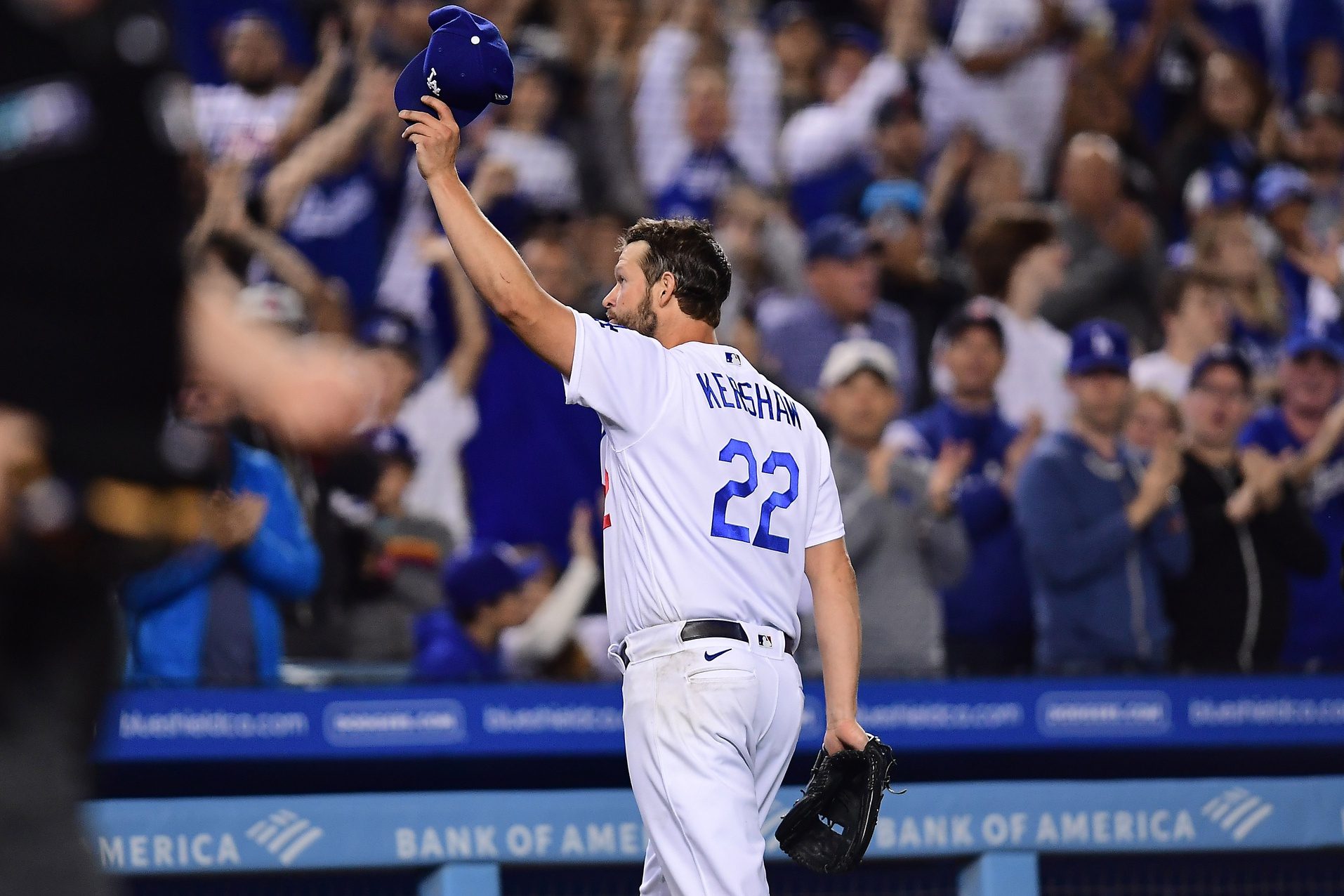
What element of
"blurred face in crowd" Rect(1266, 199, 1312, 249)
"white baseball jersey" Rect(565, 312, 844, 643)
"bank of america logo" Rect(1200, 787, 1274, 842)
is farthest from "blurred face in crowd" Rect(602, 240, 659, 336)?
"blurred face in crowd" Rect(1266, 199, 1312, 249)

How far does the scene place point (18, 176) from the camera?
2.01 m

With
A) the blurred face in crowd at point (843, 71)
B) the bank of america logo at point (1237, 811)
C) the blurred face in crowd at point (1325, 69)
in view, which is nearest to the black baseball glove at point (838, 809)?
the bank of america logo at point (1237, 811)

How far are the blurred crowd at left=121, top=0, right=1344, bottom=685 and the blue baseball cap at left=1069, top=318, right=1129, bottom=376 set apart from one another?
0.05 feet

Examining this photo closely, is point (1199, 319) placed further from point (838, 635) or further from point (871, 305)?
point (838, 635)

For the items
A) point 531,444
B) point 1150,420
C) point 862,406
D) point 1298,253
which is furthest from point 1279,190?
point 531,444

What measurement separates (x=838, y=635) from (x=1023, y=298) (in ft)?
12.8

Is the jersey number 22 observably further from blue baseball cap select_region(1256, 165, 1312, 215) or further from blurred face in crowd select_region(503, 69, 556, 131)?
blue baseball cap select_region(1256, 165, 1312, 215)

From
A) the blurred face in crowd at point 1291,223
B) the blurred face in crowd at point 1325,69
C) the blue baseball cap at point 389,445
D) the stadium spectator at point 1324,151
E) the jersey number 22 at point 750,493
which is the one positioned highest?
the blurred face in crowd at point 1325,69

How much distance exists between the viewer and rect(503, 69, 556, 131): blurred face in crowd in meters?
7.83

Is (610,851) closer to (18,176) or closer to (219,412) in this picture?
(219,412)

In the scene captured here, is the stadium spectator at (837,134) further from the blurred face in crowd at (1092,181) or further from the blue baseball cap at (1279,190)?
the blue baseball cap at (1279,190)

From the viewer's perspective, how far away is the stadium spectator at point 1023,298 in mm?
7504

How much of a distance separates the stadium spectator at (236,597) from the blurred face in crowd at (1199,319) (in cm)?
396

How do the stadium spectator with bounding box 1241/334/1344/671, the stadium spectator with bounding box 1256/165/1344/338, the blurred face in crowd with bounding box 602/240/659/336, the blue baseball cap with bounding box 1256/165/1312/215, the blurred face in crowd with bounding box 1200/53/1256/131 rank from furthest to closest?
1. the blurred face in crowd with bounding box 1200/53/1256/131
2. the blue baseball cap with bounding box 1256/165/1312/215
3. the stadium spectator with bounding box 1256/165/1344/338
4. the stadium spectator with bounding box 1241/334/1344/671
5. the blurred face in crowd with bounding box 602/240/659/336
